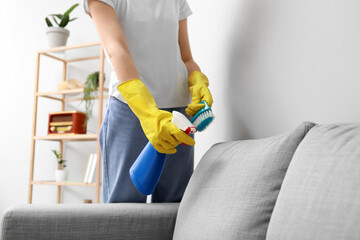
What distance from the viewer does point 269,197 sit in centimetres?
88

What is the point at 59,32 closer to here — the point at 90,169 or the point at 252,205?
the point at 90,169

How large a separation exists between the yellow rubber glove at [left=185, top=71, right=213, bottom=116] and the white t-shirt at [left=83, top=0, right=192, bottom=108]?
5 cm

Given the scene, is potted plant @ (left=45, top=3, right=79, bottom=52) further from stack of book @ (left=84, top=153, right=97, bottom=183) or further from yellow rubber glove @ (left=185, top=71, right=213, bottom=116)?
yellow rubber glove @ (left=185, top=71, right=213, bottom=116)

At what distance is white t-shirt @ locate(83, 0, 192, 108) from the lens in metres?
1.34

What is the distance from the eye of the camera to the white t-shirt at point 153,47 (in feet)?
4.38

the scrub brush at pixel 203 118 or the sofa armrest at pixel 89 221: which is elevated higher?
the scrub brush at pixel 203 118

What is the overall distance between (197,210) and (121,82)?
0.45 meters

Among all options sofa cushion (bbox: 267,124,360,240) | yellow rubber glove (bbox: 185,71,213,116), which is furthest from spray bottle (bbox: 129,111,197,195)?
sofa cushion (bbox: 267,124,360,240)

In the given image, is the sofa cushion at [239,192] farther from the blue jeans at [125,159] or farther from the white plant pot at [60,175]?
the white plant pot at [60,175]

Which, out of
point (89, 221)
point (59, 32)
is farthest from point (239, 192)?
point (59, 32)

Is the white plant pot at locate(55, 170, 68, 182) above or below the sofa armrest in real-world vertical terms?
below

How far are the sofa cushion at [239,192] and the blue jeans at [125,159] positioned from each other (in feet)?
0.72

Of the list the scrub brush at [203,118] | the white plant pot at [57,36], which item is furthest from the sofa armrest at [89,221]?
the white plant pot at [57,36]

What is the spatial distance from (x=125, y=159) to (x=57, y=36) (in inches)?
80.1
